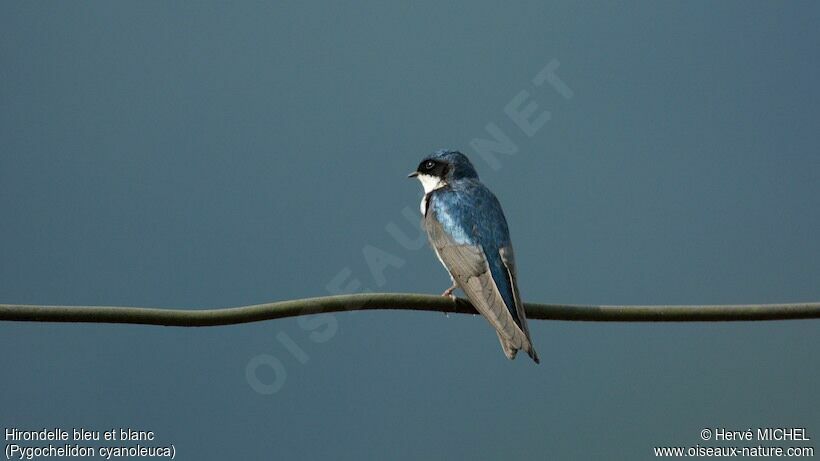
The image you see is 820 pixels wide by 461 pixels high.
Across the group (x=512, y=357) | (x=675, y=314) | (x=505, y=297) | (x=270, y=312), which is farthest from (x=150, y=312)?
(x=505, y=297)

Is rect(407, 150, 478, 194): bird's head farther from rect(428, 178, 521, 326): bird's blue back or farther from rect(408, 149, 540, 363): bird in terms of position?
rect(428, 178, 521, 326): bird's blue back

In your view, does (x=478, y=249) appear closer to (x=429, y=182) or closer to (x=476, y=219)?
(x=476, y=219)

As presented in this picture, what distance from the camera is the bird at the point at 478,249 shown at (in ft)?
10.3

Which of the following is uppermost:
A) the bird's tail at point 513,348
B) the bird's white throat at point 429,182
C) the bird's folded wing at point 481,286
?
the bird's white throat at point 429,182

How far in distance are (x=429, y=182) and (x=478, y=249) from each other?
1.01 m

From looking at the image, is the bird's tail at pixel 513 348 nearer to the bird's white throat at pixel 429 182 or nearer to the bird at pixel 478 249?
the bird at pixel 478 249

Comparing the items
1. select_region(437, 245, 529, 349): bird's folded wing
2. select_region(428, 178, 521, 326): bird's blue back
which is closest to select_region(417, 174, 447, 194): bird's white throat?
select_region(428, 178, 521, 326): bird's blue back

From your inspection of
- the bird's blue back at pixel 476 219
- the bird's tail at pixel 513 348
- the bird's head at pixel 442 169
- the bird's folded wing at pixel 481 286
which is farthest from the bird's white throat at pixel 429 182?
the bird's tail at pixel 513 348

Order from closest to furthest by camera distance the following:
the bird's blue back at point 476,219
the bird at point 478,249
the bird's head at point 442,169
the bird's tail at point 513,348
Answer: the bird's tail at point 513,348, the bird at point 478,249, the bird's blue back at point 476,219, the bird's head at point 442,169

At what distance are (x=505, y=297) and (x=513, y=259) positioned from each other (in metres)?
0.30

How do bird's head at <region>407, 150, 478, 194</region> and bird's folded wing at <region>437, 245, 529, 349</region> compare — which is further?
bird's head at <region>407, 150, 478, 194</region>

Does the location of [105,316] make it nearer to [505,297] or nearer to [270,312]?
[270,312]

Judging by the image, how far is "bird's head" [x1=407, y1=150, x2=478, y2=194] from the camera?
4.54m

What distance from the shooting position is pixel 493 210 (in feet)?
12.8
